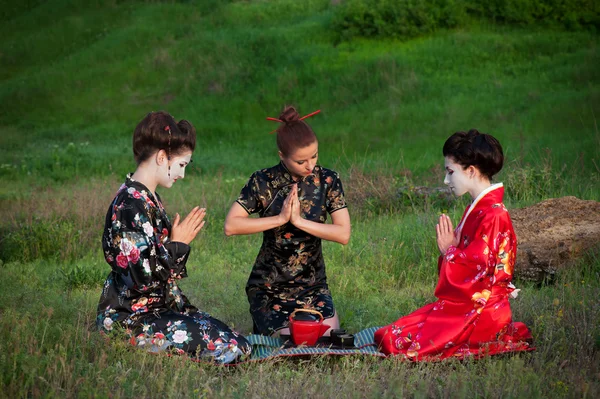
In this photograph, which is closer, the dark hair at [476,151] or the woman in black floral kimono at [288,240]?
the dark hair at [476,151]

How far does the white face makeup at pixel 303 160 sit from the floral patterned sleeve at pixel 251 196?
0.30 m

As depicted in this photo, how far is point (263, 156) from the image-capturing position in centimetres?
1584

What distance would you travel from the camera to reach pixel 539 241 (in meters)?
6.85

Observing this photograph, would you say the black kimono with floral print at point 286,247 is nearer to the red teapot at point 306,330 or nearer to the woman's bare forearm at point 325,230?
the woman's bare forearm at point 325,230

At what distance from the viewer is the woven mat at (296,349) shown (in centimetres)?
501

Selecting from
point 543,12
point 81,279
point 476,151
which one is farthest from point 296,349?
point 543,12

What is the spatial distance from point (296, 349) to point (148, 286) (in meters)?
1.07

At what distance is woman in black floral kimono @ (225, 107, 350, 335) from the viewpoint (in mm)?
5555

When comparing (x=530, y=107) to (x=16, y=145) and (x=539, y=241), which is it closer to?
(x=539, y=241)

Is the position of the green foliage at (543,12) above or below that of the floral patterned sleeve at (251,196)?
above

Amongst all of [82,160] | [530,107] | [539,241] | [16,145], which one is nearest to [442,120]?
[530,107]

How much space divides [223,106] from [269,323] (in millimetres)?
13869

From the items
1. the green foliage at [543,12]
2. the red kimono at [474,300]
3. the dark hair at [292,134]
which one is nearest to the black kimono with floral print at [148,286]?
the dark hair at [292,134]

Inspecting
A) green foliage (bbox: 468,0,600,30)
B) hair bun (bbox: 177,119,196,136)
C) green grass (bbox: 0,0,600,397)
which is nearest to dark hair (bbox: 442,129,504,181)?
green grass (bbox: 0,0,600,397)
